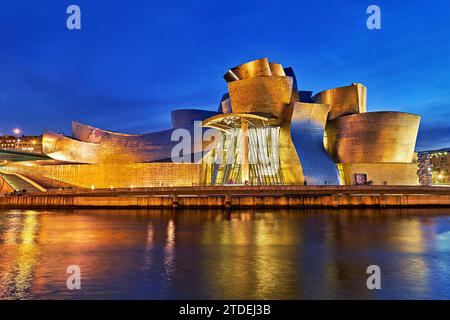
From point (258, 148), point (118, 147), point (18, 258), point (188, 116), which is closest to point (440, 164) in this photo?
point (188, 116)

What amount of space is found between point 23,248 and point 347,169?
3692 cm

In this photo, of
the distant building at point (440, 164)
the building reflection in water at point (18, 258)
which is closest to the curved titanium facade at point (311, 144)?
the building reflection in water at point (18, 258)

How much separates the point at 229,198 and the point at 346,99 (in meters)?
22.3

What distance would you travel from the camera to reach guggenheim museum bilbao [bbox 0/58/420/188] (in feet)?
132

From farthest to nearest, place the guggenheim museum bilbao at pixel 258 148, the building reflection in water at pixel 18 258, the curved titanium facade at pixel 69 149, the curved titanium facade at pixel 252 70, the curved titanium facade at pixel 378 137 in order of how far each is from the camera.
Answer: the curved titanium facade at pixel 69 149
the curved titanium facade at pixel 378 137
the curved titanium facade at pixel 252 70
the guggenheim museum bilbao at pixel 258 148
the building reflection in water at pixel 18 258

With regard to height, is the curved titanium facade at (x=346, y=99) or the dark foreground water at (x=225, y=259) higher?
the curved titanium facade at (x=346, y=99)

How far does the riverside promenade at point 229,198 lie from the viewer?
3338cm

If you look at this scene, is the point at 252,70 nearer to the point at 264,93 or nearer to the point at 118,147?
the point at 264,93

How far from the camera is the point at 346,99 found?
45812 mm

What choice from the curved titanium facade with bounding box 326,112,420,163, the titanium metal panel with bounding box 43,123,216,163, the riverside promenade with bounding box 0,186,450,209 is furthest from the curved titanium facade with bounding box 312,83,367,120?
the titanium metal panel with bounding box 43,123,216,163

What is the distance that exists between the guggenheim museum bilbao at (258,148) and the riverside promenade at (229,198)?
4697mm

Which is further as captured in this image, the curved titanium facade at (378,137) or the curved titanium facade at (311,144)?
the curved titanium facade at (378,137)

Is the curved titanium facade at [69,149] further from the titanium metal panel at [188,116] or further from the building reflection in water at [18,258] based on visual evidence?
the building reflection in water at [18,258]
